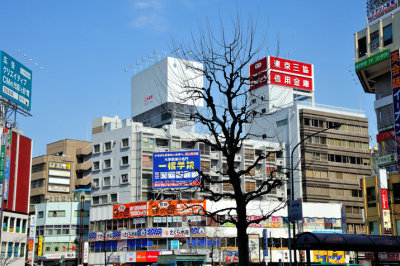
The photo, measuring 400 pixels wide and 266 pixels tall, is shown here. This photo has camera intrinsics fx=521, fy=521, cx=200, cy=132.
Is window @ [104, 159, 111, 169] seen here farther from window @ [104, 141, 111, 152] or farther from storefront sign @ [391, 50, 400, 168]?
storefront sign @ [391, 50, 400, 168]

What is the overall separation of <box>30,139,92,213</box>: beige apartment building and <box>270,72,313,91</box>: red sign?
154 ft

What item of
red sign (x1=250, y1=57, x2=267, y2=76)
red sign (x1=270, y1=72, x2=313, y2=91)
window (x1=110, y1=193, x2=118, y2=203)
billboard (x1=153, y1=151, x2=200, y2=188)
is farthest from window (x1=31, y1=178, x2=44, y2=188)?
red sign (x1=270, y1=72, x2=313, y2=91)

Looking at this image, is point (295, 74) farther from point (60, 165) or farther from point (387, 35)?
point (60, 165)

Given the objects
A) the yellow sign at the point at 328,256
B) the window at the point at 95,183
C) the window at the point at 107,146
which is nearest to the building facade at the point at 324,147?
the yellow sign at the point at 328,256

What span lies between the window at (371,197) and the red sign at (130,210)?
34.6 metres

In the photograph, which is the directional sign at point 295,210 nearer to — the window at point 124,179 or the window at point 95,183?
the window at point 124,179

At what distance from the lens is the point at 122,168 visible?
88.0 m

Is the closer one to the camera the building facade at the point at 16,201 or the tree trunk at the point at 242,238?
the tree trunk at the point at 242,238

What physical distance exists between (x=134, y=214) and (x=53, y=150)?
4892 centimetres

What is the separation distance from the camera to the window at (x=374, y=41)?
6644cm

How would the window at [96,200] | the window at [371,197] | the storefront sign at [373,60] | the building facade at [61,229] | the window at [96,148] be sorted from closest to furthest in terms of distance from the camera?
1. the window at [371,197]
2. the storefront sign at [373,60]
3. the window at [96,200]
4. the window at [96,148]
5. the building facade at [61,229]

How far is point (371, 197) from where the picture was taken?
60.8m

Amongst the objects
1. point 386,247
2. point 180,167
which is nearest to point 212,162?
point 180,167

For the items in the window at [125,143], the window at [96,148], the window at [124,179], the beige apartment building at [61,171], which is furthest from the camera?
the beige apartment building at [61,171]
